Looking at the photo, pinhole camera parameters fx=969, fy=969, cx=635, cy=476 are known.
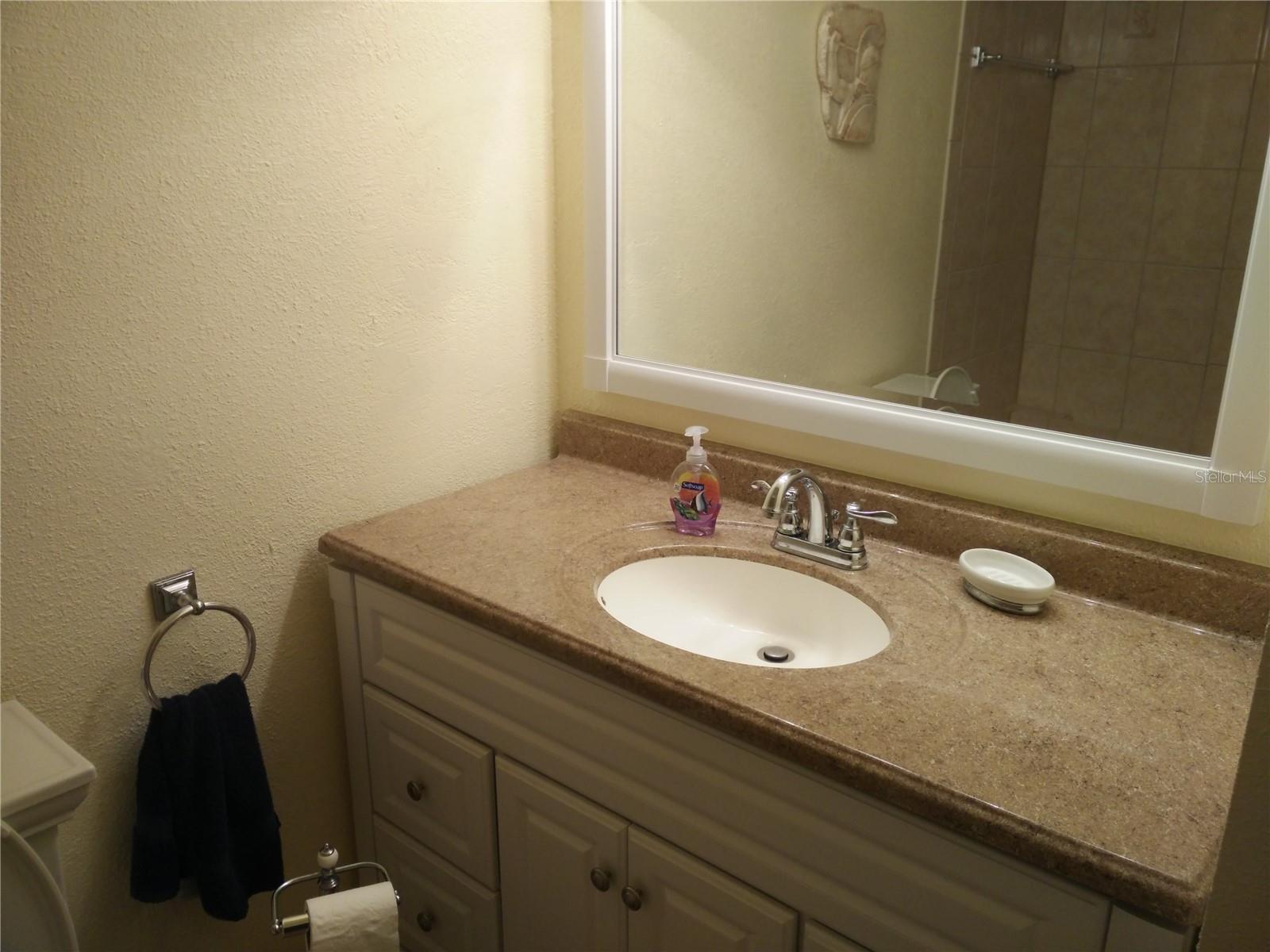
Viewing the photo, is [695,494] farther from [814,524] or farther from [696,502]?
[814,524]

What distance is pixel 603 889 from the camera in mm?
1197

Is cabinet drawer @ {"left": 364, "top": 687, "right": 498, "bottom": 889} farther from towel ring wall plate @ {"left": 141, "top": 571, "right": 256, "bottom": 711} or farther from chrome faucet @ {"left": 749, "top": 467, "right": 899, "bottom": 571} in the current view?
chrome faucet @ {"left": 749, "top": 467, "right": 899, "bottom": 571}

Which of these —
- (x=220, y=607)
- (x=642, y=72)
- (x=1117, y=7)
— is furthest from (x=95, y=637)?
(x=1117, y=7)

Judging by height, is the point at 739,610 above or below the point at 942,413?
below

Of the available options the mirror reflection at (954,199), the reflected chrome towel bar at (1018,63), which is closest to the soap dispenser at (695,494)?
the mirror reflection at (954,199)

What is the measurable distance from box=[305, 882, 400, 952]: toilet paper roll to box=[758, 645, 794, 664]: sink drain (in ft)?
1.81

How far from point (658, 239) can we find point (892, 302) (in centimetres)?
41

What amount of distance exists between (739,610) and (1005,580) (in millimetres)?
363

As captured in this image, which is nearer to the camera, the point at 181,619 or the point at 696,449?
the point at 181,619

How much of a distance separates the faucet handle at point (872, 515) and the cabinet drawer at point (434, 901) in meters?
0.74

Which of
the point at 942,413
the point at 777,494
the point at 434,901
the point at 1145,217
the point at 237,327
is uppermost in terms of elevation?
the point at 1145,217

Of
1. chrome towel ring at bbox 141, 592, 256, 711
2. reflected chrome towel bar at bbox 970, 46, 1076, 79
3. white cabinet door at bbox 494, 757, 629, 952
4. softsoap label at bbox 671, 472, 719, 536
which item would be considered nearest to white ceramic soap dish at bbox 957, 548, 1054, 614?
softsoap label at bbox 671, 472, 719, 536

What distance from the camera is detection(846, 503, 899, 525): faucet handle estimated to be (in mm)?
1288

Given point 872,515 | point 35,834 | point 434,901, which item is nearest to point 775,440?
point 872,515
